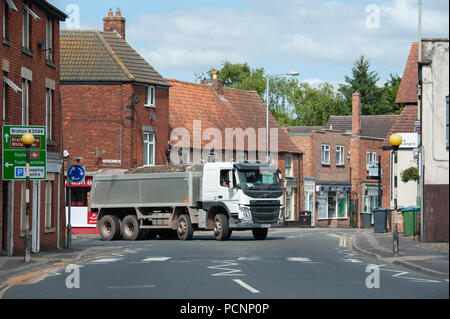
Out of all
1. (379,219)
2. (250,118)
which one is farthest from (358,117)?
(379,219)

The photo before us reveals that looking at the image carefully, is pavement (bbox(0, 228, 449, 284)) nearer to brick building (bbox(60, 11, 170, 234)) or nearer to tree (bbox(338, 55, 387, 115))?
brick building (bbox(60, 11, 170, 234))

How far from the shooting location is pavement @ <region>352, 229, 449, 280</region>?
18575 millimetres

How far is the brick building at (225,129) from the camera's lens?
5622cm

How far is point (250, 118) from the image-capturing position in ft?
212

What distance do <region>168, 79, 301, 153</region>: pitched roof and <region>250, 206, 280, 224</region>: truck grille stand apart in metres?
20.6

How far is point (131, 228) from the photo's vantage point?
3794cm

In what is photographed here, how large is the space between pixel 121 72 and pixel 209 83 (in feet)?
52.6

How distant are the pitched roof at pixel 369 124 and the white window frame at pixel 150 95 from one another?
33929 millimetres

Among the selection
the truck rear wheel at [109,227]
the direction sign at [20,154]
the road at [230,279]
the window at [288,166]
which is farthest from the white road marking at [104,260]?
the window at [288,166]

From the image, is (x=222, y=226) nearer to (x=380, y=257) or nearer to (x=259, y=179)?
(x=259, y=179)

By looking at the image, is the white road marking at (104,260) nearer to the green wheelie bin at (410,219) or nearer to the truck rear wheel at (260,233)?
the truck rear wheel at (260,233)

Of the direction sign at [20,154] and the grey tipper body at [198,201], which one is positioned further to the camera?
the grey tipper body at [198,201]
